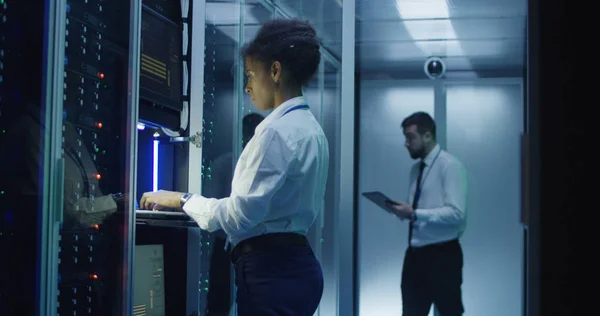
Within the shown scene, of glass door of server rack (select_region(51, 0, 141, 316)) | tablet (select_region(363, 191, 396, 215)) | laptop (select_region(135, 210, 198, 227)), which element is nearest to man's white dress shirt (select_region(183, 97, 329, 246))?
glass door of server rack (select_region(51, 0, 141, 316))

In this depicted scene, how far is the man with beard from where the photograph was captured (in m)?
4.14

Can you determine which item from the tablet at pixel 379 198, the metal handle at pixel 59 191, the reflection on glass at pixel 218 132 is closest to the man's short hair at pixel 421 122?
the tablet at pixel 379 198

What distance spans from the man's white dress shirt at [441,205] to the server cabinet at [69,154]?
2137 mm

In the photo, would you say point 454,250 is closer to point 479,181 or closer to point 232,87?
point 479,181

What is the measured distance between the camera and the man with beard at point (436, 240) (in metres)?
4.14

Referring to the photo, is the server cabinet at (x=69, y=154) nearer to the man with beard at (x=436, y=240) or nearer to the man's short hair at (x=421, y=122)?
the man with beard at (x=436, y=240)

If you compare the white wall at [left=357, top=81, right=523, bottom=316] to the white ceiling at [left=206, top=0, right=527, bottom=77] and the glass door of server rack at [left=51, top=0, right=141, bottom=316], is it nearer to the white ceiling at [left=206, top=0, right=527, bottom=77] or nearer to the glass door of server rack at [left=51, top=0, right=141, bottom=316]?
→ the white ceiling at [left=206, top=0, right=527, bottom=77]

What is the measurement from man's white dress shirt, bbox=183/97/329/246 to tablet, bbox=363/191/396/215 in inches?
84.6

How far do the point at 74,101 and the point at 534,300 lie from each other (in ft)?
5.80

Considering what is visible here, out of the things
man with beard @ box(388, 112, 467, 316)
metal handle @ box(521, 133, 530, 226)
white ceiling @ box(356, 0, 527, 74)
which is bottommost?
man with beard @ box(388, 112, 467, 316)

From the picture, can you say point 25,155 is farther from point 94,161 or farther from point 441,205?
point 441,205

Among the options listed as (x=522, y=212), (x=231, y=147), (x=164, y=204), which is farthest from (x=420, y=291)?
(x=522, y=212)

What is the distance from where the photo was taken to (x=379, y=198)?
4.41 metres

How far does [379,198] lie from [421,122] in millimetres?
555
